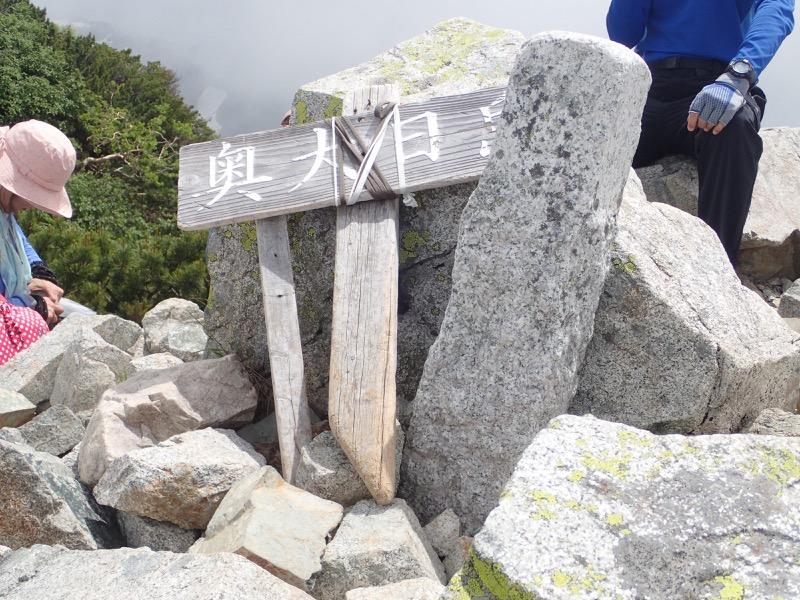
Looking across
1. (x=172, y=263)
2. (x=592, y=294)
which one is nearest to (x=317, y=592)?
(x=592, y=294)

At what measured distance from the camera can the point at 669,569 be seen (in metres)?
1.78

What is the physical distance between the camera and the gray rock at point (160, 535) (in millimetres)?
3273

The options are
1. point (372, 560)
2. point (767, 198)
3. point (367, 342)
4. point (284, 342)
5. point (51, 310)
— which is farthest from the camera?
point (767, 198)

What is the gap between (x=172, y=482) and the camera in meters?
3.17

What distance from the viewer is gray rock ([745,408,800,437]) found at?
3.50m

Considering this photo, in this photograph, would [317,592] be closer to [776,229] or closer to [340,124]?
[340,124]

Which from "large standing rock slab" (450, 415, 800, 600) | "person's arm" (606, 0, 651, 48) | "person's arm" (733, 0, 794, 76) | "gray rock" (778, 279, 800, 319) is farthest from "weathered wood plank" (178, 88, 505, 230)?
"gray rock" (778, 279, 800, 319)

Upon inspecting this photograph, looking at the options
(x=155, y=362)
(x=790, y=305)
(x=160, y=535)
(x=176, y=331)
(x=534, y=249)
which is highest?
(x=534, y=249)

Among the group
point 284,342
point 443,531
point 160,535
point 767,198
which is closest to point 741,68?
point 767,198

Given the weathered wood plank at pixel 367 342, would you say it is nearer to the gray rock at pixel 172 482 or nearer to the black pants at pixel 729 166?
the gray rock at pixel 172 482

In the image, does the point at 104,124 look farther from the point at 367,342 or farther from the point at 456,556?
the point at 456,556

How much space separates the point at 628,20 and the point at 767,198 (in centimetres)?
165

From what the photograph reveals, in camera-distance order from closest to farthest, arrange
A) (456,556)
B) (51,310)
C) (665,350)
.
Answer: (456,556), (665,350), (51,310)

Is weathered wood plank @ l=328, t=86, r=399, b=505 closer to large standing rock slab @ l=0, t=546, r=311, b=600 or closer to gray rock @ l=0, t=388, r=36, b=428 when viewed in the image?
large standing rock slab @ l=0, t=546, r=311, b=600
